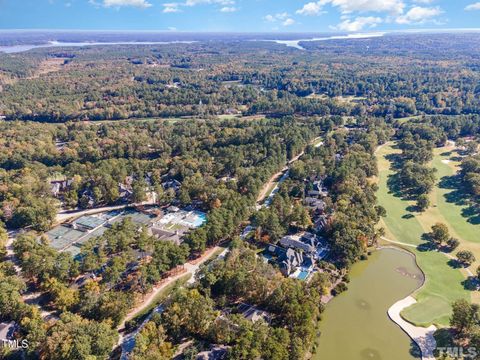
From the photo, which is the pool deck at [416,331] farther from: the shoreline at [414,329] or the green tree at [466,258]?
the green tree at [466,258]

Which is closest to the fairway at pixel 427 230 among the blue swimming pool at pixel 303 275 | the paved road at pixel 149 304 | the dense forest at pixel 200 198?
the dense forest at pixel 200 198

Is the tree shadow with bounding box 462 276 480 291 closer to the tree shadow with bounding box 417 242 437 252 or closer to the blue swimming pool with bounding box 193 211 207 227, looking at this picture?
the tree shadow with bounding box 417 242 437 252

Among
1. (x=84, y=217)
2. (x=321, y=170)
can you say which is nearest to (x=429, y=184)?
(x=321, y=170)

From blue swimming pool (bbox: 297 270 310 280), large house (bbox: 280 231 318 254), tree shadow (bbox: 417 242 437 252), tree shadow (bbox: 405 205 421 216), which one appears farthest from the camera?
tree shadow (bbox: 405 205 421 216)

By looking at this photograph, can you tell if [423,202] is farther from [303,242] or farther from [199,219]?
[199,219]

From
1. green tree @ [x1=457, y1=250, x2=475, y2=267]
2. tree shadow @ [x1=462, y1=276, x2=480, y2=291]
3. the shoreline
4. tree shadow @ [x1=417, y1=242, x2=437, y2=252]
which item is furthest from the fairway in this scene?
green tree @ [x1=457, y1=250, x2=475, y2=267]
